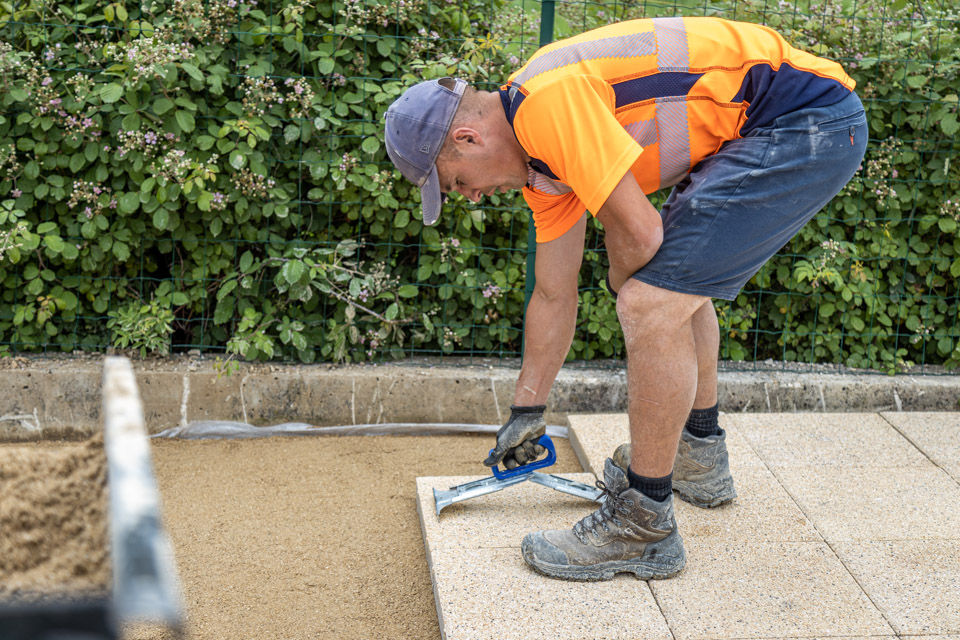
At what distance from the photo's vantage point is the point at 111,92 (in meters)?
3.52

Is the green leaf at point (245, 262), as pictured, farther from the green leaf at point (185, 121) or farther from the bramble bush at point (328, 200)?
the green leaf at point (185, 121)

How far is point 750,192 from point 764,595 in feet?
3.51

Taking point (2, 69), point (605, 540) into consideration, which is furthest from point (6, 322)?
point (605, 540)

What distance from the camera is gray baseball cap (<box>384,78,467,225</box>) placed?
2.21 metres

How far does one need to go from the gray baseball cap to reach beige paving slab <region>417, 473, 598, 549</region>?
105cm

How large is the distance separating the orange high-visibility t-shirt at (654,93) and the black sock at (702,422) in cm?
86

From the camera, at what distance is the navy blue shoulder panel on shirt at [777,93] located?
2.21 metres

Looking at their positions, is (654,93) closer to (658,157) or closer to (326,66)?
(658,157)

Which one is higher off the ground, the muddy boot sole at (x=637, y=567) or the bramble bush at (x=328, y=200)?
the bramble bush at (x=328, y=200)

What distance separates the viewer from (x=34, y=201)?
12.4ft

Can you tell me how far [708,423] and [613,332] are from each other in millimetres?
1261

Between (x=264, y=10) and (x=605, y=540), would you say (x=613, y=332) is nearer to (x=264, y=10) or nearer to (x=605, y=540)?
(x=605, y=540)

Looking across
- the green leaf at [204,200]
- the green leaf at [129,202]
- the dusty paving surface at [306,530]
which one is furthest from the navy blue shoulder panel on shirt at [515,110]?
the green leaf at [129,202]

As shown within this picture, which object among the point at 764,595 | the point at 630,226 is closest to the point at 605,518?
the point at 764,595
